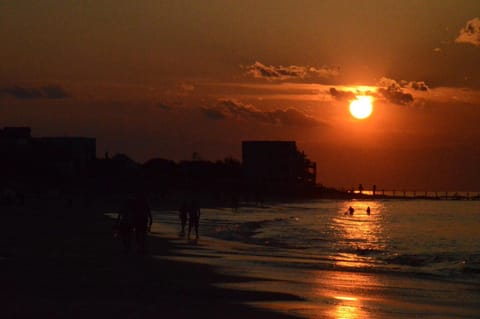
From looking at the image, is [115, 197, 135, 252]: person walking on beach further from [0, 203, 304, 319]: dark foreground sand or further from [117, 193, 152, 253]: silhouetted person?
[0, 203, 304, 319]: dark foreground sand

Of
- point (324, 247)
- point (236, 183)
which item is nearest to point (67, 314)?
point (324, 247)

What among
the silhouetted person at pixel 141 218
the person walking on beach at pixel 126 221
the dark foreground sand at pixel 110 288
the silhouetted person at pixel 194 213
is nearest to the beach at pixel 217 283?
the dark foreground sand at pixel 110 288

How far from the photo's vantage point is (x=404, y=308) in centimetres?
1347

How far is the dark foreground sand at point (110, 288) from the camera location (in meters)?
11.7

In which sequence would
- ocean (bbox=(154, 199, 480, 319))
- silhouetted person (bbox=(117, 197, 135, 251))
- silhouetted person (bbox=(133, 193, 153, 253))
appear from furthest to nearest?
silhouetted person (bbox=(117, 197, 135, 251)) → silhouetted person (bbox=(133, 193, 153, 253)) → ocean (bbox=(154, 199, 480, 319))

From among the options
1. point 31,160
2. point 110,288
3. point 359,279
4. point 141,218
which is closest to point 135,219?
point 141,218

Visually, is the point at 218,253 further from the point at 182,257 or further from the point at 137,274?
the point at 137,274

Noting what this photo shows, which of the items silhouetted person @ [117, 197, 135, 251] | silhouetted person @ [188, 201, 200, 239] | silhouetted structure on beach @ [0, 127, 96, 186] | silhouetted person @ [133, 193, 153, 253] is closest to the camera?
silhouetted person @ [133, 193, 153, 253]

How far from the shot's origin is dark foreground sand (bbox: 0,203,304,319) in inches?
462

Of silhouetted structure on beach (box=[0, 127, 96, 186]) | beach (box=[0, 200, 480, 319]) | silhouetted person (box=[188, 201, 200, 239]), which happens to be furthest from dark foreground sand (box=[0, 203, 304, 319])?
silhouetted structure on beach (box=[0, 127, 96, 186])

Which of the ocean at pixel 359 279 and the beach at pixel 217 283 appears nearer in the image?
the beach at pixel 217 283

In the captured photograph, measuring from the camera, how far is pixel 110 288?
14.2m

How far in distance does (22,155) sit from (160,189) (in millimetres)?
25394

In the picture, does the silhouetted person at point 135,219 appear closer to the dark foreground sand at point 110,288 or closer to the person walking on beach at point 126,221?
the person walking on beach at point 126,221
